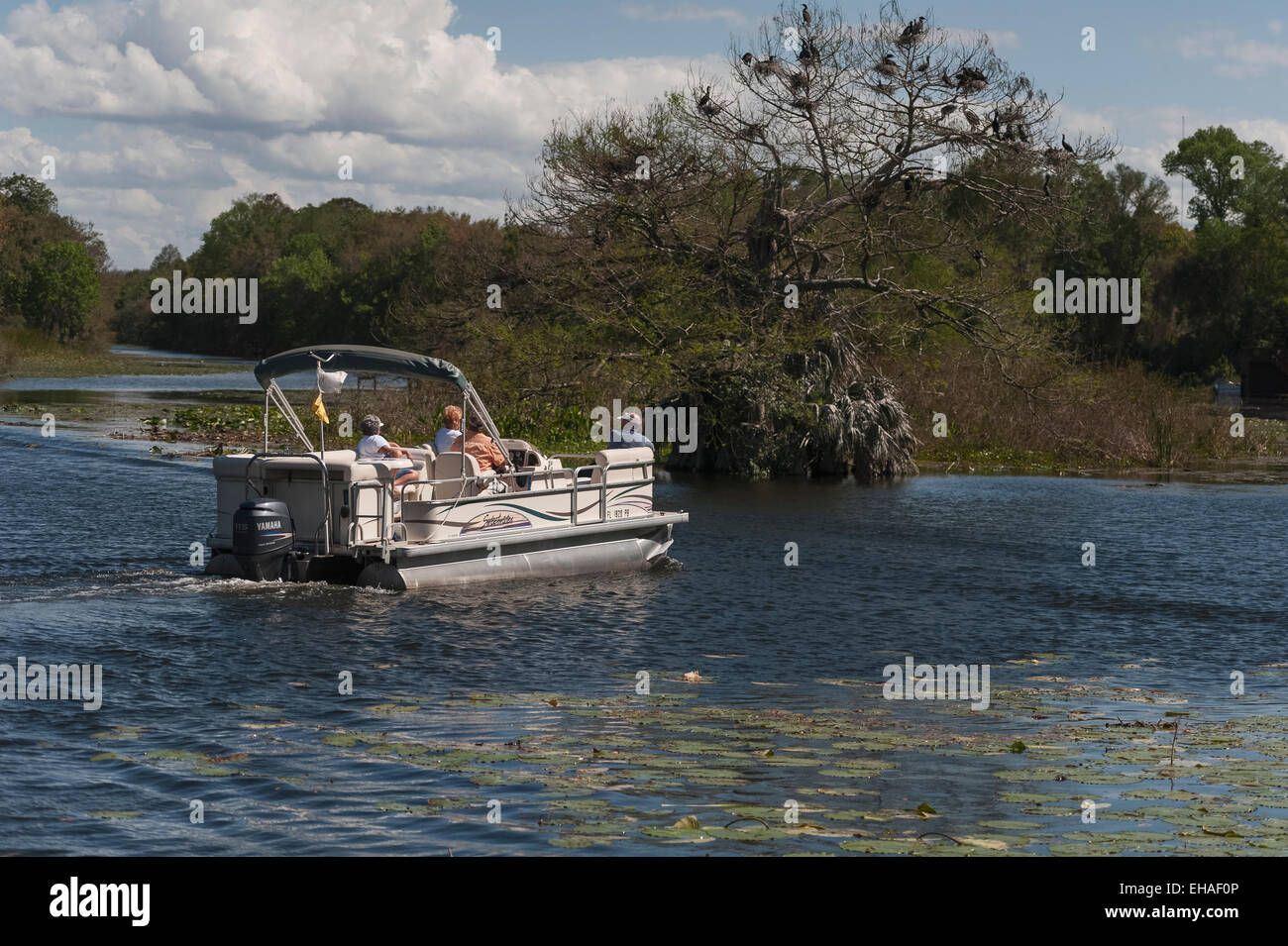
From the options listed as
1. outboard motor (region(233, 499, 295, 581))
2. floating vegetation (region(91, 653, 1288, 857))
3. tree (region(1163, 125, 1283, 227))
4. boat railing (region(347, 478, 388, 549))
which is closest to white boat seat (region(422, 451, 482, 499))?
boat railing (region(347, 478, 388, 549))

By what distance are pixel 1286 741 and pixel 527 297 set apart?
1454 inches

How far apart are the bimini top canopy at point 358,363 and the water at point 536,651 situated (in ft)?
9.59

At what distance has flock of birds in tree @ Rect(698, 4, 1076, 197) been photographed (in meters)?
37.8

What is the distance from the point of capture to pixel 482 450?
2128cm

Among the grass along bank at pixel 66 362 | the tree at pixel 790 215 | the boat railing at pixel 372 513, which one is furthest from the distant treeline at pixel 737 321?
the grass along bank at pixel 66 362

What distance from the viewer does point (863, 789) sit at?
33.2 ft

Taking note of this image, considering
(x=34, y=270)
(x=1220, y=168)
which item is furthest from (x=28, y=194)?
(x=1220, y=168)

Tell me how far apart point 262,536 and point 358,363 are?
2.72m

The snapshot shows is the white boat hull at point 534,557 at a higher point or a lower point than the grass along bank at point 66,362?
lower

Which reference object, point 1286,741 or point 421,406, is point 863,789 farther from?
point 421,406

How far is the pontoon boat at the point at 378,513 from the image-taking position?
61.8ft

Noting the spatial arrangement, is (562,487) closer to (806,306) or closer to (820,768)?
(820,768)

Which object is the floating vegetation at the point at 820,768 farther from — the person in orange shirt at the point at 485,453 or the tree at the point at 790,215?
the tree at the point at 790,215
